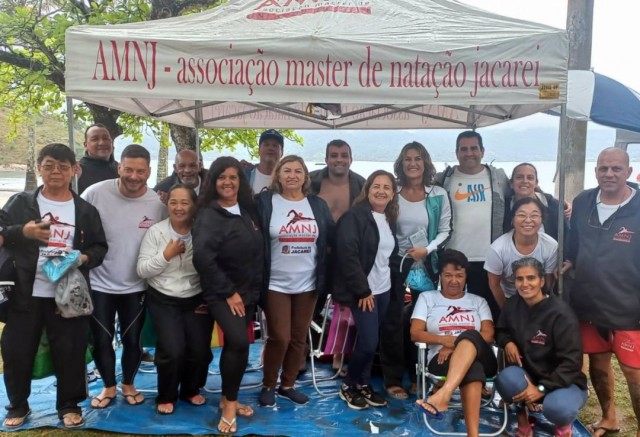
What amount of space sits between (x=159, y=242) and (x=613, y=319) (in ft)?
9.33

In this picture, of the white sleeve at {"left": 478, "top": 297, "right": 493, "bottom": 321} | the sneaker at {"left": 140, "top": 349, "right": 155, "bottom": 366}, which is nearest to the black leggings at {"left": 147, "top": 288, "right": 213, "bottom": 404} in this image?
the sneaker at {"left": 140, "top": 349, "right": 155, "bottom": 366}

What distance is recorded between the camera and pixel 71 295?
2951mm

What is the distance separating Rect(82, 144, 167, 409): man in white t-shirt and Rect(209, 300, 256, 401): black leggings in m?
0.62

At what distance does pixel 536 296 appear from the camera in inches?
123

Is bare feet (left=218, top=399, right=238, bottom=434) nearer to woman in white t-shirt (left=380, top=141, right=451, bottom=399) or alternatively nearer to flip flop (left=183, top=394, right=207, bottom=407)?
flip flop (left=183, top=394, right=207, bottom=407)

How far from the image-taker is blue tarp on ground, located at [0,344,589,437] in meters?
3.21

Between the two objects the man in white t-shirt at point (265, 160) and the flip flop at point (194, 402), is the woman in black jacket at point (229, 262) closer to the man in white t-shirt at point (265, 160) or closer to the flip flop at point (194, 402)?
the flip flop at point (194, 402)

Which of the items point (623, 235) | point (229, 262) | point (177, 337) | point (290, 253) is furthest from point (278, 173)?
point (623, 235)

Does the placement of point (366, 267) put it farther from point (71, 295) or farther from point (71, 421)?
point (71, 421)

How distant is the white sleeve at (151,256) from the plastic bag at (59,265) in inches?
14.7

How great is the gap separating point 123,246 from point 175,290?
0.46 metres

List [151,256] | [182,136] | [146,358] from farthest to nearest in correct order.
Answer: [182,136], [146,358], [151,256]

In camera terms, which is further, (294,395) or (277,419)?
(294,395)

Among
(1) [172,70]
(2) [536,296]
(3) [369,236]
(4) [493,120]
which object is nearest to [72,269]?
(1) [172,70]
